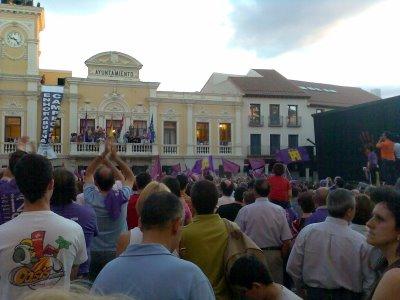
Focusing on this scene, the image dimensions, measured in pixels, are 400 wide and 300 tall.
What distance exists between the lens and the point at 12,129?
34.3m

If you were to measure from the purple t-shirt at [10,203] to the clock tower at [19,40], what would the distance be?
3211cm

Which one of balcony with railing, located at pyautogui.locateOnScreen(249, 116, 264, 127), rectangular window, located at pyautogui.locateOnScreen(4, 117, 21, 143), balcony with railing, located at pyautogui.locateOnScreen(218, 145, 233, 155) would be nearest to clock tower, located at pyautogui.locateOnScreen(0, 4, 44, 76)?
rectangular window, located at pyautogui.locateOnScreen(4, 117, 21, 143)

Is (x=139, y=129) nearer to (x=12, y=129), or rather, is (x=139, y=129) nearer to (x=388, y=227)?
(x=12, y=129)

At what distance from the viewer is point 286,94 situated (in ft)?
138

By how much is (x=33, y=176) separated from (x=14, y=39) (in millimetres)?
34335

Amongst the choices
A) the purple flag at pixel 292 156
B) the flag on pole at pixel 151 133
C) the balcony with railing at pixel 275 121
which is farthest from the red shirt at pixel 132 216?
the balcony with railing at pixel 275 121

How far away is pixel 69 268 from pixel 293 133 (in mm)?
40177

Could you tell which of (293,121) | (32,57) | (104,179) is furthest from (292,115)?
(104,179)

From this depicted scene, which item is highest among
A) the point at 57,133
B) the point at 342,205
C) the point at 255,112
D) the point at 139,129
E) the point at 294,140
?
the point at 255,112

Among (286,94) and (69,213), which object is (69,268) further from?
(286,94)

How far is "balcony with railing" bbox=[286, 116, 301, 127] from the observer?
42.2 metres

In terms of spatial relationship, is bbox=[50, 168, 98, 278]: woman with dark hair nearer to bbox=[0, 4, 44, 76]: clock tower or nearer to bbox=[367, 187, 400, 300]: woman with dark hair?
bbox=[367, 187, 400, 300]: woman with dark hair

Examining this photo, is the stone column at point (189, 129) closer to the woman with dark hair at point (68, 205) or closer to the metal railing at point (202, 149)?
the metal railing at point (202, 149)

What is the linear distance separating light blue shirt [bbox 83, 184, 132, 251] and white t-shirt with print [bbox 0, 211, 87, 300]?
205 cm
